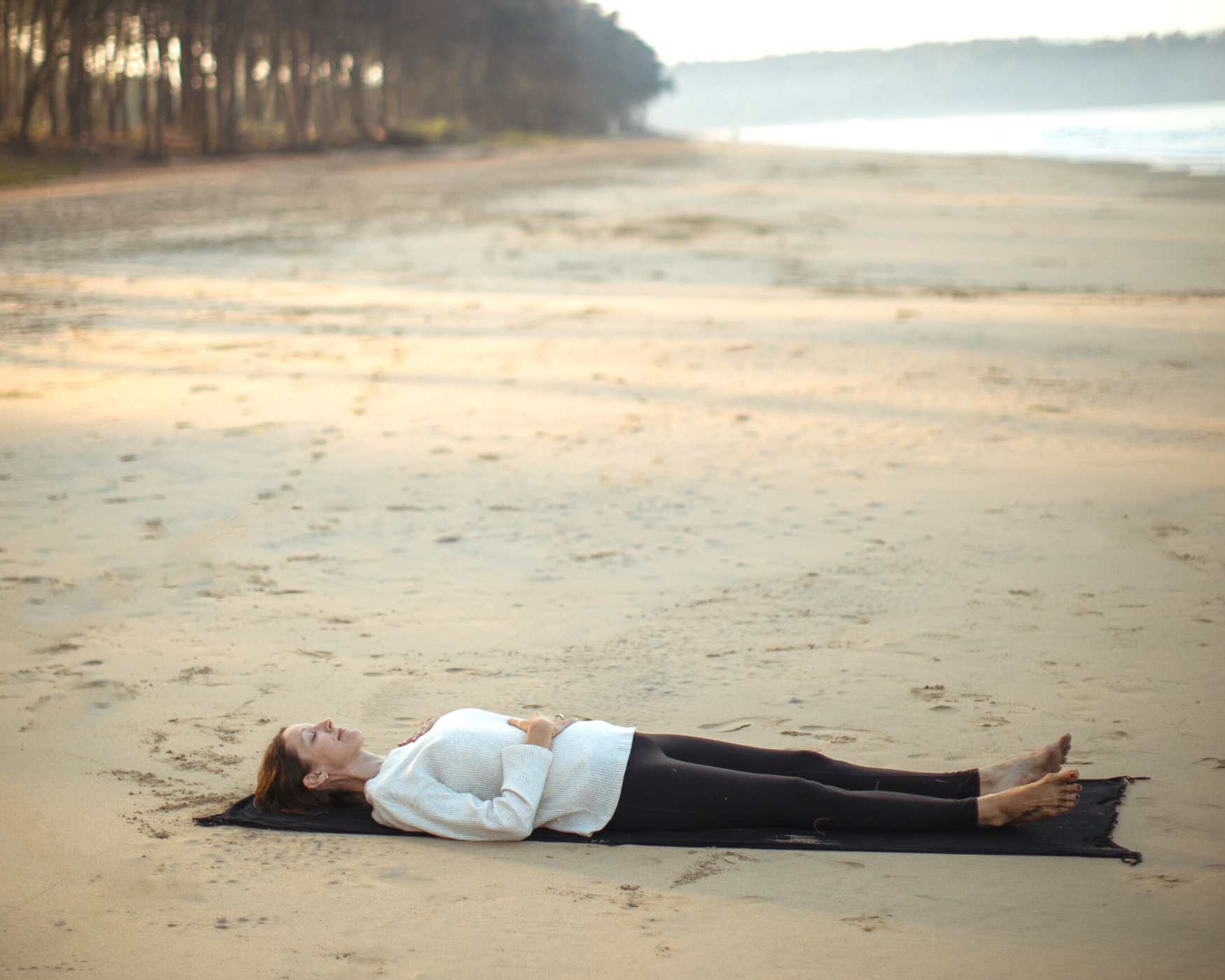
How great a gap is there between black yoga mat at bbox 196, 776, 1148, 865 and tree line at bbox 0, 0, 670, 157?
4494cm

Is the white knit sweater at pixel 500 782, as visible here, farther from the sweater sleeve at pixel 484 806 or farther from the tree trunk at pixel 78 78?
the tree trunk at pixel 78 78

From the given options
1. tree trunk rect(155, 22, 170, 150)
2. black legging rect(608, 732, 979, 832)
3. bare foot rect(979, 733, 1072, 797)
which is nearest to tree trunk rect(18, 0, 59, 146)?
tree trunk rect(155, 22, 170, 150)

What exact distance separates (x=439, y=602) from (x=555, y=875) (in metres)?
2.41

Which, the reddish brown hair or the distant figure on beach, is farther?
the reddish brown hair

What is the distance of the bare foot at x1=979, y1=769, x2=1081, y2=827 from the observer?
12.0 feet

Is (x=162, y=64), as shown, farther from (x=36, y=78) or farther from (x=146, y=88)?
(x=36, y=78)

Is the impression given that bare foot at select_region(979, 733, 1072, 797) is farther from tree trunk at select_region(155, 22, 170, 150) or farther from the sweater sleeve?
tree trunk at select_region(155, 22, 170, 150)

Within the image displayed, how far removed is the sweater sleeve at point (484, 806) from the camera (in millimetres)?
3764

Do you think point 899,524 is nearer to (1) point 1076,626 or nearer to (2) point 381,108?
(1) point 1076,626

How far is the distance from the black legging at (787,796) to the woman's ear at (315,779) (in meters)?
0.87

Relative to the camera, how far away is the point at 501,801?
12.4 feet

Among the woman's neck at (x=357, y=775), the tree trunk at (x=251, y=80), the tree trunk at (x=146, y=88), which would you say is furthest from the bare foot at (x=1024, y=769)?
the tree trunk at (x=251, y=80)

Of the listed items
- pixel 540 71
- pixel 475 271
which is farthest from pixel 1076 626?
pixel 540 71

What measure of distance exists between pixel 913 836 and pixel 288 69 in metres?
89.5
